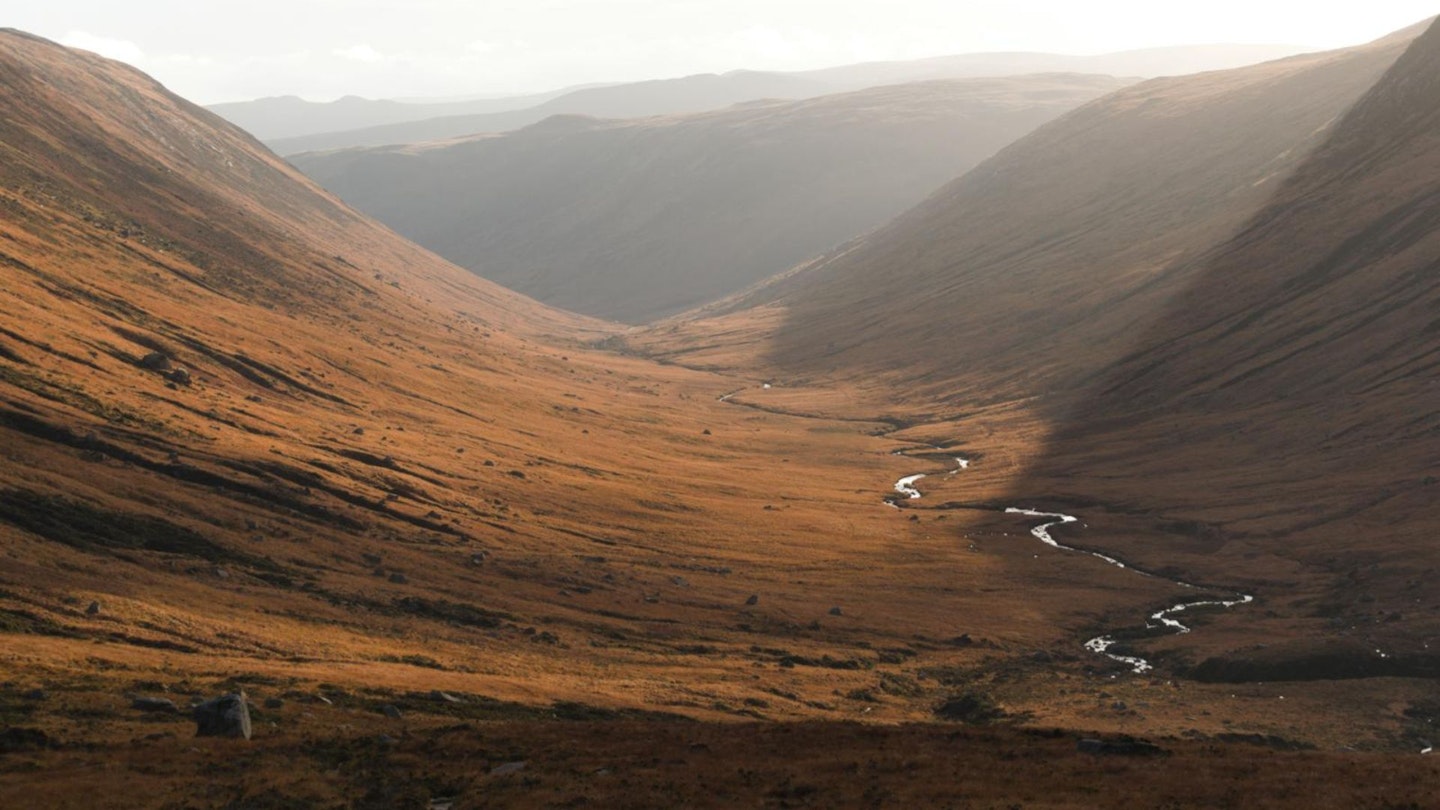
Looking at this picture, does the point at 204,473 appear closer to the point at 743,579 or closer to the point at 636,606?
the point at 636,606

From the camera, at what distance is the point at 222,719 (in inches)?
2440

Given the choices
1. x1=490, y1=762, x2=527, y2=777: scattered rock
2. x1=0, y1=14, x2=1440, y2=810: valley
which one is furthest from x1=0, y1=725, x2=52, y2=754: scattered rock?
x1=490, y1=762, x2=527, y2=777: scattered rock

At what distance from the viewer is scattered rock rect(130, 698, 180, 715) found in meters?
64.4

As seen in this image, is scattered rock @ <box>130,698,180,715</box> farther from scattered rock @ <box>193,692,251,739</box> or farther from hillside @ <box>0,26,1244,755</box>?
scattered rock @ <box>193,692,251,739</box>

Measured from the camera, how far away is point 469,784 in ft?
191

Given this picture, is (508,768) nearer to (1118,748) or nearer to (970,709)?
(1118,748)

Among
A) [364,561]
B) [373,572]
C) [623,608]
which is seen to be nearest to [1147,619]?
[623,608]

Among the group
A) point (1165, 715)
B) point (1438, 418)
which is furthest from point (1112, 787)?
point (1438, 418)

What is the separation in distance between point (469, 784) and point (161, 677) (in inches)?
934

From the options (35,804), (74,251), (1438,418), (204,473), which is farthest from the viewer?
(74,251)

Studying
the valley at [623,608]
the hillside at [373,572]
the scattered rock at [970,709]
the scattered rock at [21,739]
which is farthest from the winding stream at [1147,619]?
the scattered rock at [21,739]

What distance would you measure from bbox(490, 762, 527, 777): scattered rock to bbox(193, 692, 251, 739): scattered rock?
1297cm

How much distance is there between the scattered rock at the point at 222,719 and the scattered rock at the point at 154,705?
2632mm

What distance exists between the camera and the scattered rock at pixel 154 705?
64.4 meters
